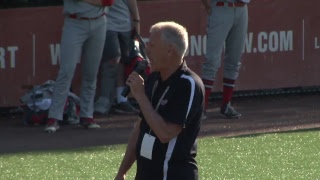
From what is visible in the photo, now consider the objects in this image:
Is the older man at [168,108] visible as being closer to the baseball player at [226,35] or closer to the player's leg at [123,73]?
the baseball player at [226,35]

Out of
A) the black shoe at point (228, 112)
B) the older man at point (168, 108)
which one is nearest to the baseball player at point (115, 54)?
the black shoe at point (228, 112)

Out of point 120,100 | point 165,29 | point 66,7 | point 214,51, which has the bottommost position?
point 120,100

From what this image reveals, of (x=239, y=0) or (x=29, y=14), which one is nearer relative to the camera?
(x=239, y=0)

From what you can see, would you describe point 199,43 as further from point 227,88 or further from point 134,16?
point 134,16

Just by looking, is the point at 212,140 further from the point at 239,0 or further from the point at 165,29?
the point at 165,29

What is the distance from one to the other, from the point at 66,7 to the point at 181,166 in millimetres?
5320

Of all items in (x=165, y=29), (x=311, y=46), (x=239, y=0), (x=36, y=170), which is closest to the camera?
(x=165, y=29)

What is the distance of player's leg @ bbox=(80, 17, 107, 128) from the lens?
411 inches

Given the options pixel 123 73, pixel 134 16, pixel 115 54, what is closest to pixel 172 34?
pixel 134 16

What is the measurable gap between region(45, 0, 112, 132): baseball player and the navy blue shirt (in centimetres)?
504

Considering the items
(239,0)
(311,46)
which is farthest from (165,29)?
(311,46)

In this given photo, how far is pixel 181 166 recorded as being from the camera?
5.29 metres

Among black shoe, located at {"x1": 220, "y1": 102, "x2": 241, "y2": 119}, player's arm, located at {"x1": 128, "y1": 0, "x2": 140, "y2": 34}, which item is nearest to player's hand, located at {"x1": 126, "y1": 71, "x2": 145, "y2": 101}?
player's arm, located at {"x1": 128, "y1": 0, "x2": 140, "y2": 34}

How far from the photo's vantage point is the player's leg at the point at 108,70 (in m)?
11.8
